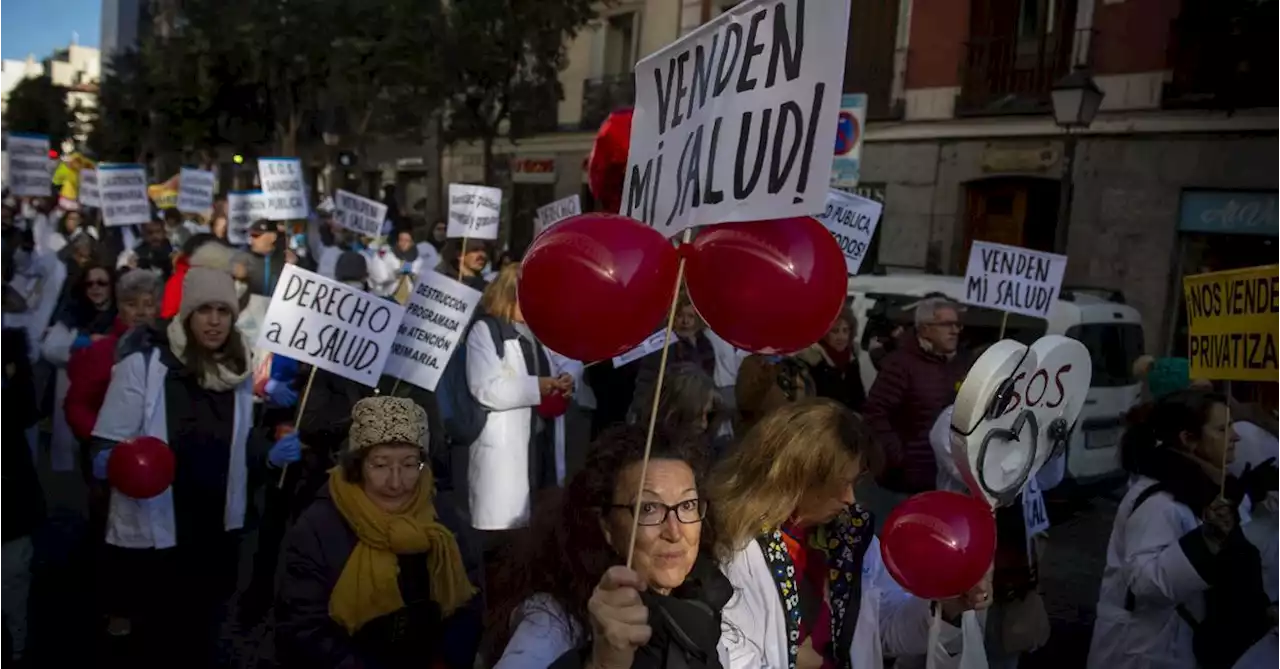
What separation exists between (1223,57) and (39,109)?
56176 millimetres

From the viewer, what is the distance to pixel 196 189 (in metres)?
14.4

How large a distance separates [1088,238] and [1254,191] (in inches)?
86.1

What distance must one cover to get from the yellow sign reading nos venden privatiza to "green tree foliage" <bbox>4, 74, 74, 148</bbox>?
55.2 m

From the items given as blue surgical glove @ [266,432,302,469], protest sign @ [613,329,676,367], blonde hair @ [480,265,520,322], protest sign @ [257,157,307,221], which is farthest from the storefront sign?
blue surgical glove @ [266,432,302,469]

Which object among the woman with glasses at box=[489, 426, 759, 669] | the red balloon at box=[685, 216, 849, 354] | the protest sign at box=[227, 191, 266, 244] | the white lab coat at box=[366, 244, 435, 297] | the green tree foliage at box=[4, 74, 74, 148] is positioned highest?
the green tree foliage at box=[4, 74, 74, 148]

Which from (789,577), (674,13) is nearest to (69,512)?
(789,577)

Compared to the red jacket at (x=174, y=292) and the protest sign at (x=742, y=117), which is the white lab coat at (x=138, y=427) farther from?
the red jacket at (x=174, y=292)

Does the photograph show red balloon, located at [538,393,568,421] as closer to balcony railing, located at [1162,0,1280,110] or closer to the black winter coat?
the black winter coat

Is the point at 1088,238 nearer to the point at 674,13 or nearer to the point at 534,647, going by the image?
the point at 674,13

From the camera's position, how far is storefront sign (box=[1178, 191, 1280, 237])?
12992 millimetres

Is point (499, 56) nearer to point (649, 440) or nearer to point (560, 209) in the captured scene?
point (560, 209)

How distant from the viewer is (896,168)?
1756cm

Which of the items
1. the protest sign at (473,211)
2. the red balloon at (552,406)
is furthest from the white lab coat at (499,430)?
the protest sign at (473,211)

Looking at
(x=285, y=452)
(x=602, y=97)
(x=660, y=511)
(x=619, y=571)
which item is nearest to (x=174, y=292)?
(x=285, y=452)
